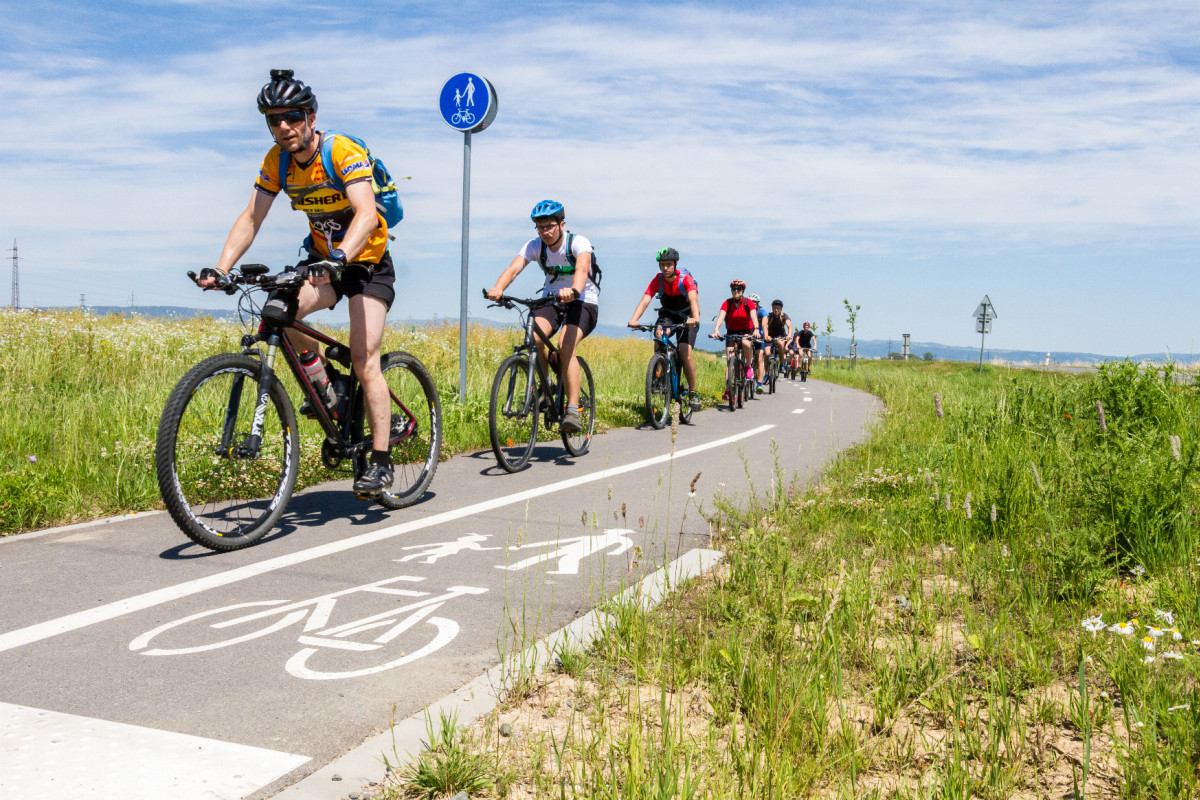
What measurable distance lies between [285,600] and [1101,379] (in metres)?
8.40

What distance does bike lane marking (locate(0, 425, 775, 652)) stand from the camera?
350cm

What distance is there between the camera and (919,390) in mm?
17375

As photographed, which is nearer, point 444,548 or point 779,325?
point 444,548

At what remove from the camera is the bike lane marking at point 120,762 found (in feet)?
7.46

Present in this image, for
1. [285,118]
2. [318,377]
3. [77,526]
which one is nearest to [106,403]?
[77,526]

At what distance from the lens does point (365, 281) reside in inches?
216

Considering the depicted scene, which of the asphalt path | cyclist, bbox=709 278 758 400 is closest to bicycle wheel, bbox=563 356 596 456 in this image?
the asphalt path

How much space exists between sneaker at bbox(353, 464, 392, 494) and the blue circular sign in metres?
5.66

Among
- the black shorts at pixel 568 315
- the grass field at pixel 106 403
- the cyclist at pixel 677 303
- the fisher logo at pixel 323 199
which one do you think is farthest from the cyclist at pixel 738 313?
the fisher logo at pixel 323 199

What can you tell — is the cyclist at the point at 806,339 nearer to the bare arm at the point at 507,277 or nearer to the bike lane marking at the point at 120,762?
the bare arm at the point at 507,277

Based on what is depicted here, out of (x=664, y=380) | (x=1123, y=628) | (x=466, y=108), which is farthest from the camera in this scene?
(x=664, y=380)

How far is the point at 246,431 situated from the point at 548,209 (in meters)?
4.03

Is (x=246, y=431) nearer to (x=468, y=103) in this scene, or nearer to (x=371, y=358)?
(x=371, y=358)

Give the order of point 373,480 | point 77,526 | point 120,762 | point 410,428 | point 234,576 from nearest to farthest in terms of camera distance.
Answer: point 120,762
point 234,576
point 77,526
point 373,480
point 410,428
